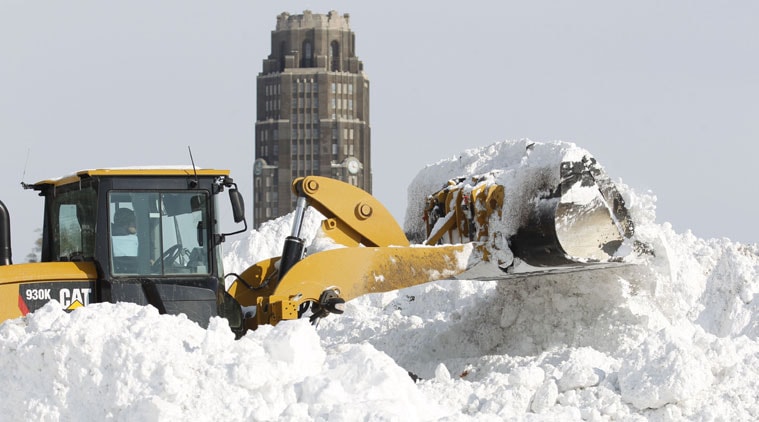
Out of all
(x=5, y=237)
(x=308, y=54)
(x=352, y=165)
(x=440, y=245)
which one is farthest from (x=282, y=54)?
(x=5, y=237)

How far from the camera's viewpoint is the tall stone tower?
62094 millimetres

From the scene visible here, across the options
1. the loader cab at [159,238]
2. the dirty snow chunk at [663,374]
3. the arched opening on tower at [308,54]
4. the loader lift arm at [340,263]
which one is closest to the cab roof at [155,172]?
the loader cab at [159,238]

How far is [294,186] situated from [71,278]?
175 centimetres

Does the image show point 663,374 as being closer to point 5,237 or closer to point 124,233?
point 124,233

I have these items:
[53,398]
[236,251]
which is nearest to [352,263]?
[53,398]

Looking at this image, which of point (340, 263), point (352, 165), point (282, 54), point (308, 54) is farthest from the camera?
point (282, 54)

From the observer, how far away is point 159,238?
25.6 ft

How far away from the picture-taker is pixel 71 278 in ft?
25.8

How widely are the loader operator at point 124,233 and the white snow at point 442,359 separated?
0.68 m

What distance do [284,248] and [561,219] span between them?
78.7 inches

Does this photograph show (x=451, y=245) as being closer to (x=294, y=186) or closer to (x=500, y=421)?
(x=294, y=186)

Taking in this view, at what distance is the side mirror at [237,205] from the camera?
7.66 m

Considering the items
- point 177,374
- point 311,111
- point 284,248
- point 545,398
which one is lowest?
point 545,398

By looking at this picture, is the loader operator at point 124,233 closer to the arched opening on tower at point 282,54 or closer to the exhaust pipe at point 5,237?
the exhaust pipe at point 5,237
